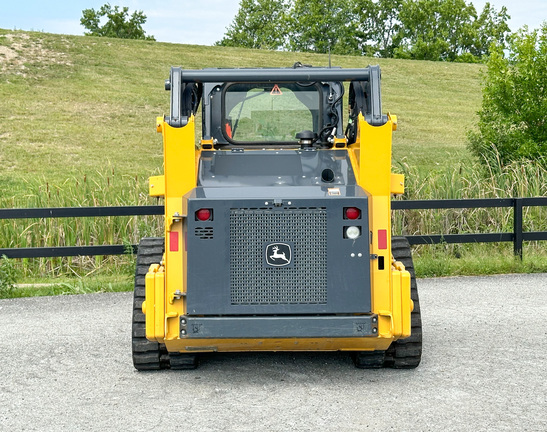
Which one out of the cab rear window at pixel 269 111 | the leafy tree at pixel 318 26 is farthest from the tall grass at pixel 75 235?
the leafy tree at pixel 318 26

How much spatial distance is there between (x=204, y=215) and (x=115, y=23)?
6615 cm

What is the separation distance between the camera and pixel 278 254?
19.9ft

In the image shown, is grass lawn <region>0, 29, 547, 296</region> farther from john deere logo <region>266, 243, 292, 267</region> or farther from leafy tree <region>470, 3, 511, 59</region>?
leafy tree <region>470, 3, 511, 59</region>

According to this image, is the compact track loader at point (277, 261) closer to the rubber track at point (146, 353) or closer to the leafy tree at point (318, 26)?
the rubber track at point (146, 353)

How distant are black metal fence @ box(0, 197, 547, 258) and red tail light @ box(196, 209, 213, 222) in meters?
4.96

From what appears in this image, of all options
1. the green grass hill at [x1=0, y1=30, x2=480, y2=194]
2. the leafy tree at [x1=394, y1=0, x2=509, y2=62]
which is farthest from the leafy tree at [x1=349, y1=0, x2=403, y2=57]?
the green grass hill at [x1=0, y1=30, x2=480, y2=194]

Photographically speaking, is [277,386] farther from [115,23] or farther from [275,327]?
[115,23]

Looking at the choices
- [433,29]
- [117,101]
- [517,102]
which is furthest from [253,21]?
[517,102]

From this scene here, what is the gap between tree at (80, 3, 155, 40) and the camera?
6900 centimetres

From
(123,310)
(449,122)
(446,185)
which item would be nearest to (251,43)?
(449,122)

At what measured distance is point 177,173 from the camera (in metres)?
6.21

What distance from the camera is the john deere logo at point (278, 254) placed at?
6.07m

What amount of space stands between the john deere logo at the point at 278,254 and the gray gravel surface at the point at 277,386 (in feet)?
3.05

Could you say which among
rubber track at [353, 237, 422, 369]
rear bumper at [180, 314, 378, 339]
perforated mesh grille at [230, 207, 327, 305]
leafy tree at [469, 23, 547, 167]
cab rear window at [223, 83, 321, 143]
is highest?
leafy tree at [469, 23, 547, 167]
